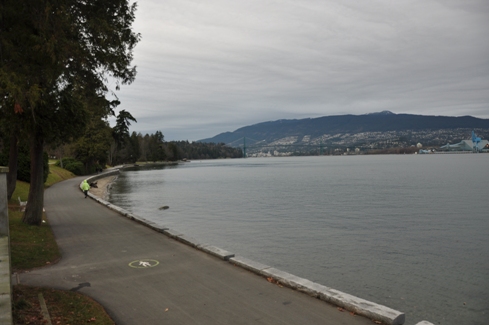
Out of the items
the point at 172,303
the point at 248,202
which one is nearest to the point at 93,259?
the point at 172,303

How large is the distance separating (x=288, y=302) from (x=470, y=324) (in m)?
4.63

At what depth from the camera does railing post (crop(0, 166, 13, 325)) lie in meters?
5.10

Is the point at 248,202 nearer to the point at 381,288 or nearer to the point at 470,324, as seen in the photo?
the point at 381,288

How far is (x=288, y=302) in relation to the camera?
722 centimetres

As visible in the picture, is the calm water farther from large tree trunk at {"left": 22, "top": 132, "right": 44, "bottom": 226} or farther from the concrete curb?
large tree trunk at {"left": 22, "top": 132, "right": 44, "bottom": 226}

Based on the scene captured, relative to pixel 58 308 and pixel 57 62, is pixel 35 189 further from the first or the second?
pixel 58 308

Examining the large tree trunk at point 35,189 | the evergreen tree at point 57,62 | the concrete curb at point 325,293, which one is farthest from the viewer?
the large tree trunk at point 35,189

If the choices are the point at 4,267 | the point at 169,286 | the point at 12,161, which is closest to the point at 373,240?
the point at 169,286

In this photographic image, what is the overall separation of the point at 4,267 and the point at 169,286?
299 cm

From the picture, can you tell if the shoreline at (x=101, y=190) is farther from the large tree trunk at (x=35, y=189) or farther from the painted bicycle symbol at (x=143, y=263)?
the painted bicycle symbol at (x=143, y=263)

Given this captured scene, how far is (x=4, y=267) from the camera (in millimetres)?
6570

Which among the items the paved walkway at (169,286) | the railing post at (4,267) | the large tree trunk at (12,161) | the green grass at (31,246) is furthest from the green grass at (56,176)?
the railing post at (4,267)

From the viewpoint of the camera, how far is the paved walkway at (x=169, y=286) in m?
6.66

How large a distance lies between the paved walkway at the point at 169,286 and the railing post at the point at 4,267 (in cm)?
140
